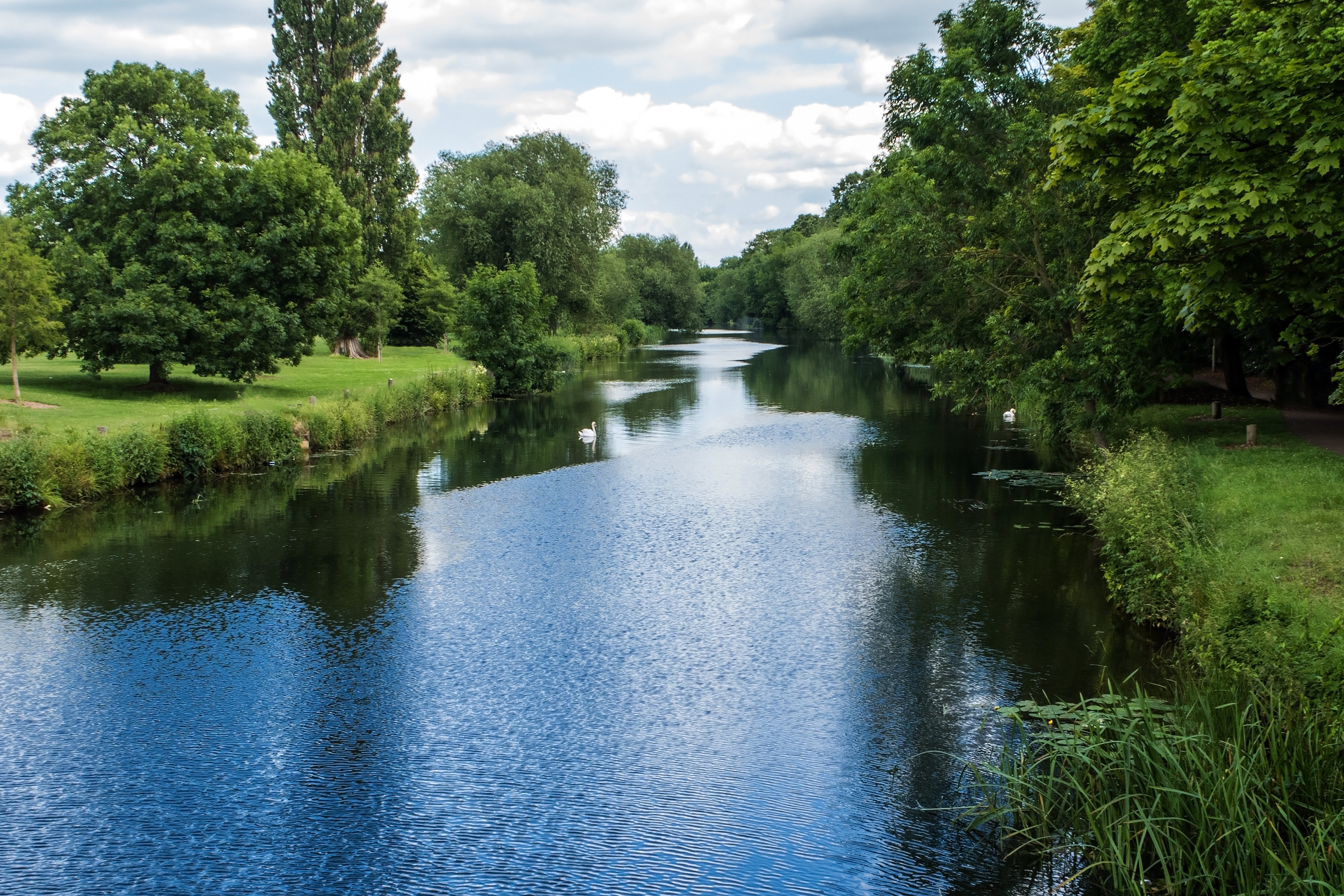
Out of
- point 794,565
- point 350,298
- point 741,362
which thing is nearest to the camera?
point 794,565

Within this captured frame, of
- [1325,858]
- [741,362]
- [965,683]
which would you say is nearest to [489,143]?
[741,362]

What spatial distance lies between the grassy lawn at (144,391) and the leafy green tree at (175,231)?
37.8 inches

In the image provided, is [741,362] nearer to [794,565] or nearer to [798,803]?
[794,565]

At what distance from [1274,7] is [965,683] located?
34.6 feet

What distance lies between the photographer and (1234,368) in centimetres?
2853

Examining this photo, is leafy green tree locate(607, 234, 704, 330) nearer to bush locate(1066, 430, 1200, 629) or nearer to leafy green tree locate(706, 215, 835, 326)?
leafy green tree locate(706, 215, 835, 326)

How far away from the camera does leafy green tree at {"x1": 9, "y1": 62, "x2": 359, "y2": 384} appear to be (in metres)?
31.5

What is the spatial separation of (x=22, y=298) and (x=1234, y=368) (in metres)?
33.8

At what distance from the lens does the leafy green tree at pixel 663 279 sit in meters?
111

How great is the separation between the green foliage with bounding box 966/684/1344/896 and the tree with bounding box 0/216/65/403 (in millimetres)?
27846

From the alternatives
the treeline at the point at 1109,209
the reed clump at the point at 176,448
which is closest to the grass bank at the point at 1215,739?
the treeline at the point at 1109,209

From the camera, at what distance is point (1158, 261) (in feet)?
48.0

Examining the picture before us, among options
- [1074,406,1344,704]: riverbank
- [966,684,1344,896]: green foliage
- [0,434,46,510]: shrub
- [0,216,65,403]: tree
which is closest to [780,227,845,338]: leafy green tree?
[0,216,65,403]: tree

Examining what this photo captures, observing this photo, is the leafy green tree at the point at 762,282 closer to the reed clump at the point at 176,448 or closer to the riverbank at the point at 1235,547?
the reed clump at the point at 176,448
